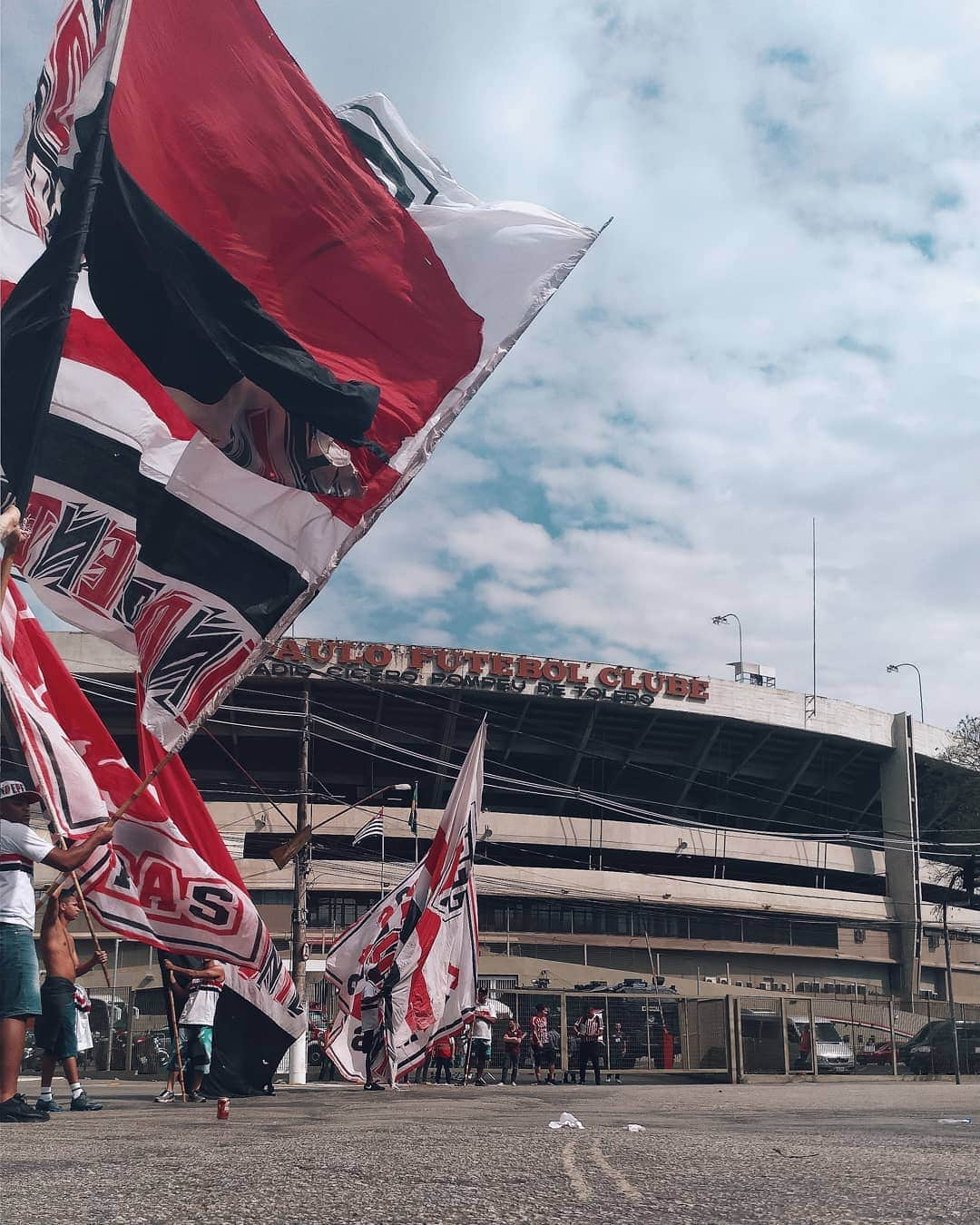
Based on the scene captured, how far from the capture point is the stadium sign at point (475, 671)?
43.8m

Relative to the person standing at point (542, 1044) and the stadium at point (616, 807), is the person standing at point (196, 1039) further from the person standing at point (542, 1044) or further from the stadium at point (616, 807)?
the stadium at point (616, 807)

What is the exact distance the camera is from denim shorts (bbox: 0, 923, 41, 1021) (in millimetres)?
6707

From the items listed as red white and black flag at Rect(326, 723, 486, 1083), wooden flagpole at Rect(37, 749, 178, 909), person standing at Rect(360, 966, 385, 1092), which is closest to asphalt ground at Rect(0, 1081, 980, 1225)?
wooden flagpole at Rect(37, 749, 178, 909)

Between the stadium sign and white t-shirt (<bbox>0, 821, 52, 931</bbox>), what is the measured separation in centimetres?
3593

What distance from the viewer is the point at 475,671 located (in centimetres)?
4531

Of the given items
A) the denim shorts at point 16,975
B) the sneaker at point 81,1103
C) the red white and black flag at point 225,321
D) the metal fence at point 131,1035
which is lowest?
the metal fence at point 131,1035

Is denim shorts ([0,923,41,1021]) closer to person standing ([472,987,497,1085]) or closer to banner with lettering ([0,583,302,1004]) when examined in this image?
banner with lettering ([0,583,302,1004])

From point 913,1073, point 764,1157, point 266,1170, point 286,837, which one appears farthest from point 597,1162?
point 286,837

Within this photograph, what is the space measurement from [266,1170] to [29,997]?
2.79 meters

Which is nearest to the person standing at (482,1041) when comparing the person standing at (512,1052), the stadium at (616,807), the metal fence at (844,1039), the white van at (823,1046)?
the person standing at (512,1052)

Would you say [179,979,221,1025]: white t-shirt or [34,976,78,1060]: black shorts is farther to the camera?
[179,979,221,1025]: white t-shirt

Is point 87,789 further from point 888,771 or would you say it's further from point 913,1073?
point 888,771

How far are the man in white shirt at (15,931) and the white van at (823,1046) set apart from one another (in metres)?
17.5

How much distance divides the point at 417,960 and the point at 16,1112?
722 cm
